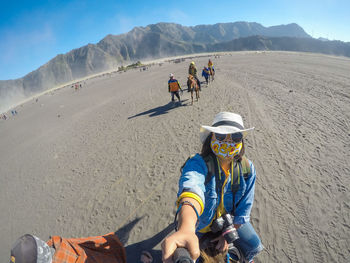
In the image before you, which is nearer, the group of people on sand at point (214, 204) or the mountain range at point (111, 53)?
the group of people on sand at point (214, 204)

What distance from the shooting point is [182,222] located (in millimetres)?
1258

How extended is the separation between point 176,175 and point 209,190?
361 cm

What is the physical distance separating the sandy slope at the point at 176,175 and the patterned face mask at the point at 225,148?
2420 mm

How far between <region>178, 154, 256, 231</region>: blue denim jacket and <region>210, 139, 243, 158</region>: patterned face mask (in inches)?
7.8

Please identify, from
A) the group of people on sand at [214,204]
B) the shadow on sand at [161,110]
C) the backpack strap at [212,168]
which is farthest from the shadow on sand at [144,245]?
the shadow on sand at [161,110]

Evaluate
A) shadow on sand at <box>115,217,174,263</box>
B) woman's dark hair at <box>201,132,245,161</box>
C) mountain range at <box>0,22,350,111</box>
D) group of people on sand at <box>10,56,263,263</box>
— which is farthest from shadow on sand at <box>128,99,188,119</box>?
mountain range at <box>0,22,350,111</box>

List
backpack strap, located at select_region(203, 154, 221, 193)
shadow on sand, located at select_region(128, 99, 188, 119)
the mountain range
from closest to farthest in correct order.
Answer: backpack strap, located at select_region(203, 154, 221, 193)
shadow on sand, located at select_region(128, 99, 188, 119)
the mountain range

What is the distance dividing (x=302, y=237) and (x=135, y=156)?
5575mm

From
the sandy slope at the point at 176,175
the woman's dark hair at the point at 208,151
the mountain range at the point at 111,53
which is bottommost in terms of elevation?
the sandy slope at the point at 176,175

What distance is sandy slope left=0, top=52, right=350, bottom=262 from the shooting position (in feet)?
11.5

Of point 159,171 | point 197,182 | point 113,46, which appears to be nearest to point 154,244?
point 159,171

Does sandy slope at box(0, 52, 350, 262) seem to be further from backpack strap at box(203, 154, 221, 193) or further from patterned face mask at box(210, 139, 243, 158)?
patterned face mask at box(210, 139, 243, 158)

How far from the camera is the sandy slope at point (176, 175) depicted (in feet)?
11.5

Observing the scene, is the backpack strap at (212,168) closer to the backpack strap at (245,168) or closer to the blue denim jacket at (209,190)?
the blue denim jacket at (209,190)
